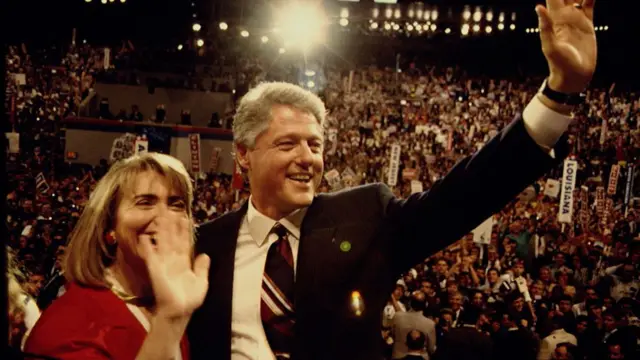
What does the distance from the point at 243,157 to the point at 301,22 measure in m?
23.3

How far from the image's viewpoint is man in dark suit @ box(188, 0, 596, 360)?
1663 millimetres

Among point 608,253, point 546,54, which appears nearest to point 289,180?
point 546,54

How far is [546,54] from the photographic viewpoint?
1566 millimetres

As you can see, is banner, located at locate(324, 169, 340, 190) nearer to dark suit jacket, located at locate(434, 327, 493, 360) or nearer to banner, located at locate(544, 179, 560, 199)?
banner, located at locate(544, 179, 560, 199)

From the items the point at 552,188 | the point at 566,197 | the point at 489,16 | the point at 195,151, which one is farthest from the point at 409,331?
the point at 489,16

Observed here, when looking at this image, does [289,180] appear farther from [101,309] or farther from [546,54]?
[546,54]

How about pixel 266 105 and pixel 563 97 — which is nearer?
pixel 563 97

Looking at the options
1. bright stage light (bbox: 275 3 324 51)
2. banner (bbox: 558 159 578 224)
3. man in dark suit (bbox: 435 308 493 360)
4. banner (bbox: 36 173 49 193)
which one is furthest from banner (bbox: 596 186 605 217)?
bright stage light (bbox: 275 3 324 51)

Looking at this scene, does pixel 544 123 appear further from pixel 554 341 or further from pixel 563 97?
pixel 554 341

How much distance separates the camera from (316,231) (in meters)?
1.99

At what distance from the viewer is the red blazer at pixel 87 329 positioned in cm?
158

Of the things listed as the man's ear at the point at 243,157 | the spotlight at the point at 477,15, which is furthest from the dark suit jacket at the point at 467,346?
the spotlight at the point at 477,15

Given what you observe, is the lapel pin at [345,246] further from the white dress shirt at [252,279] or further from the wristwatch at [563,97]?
the wristwatch at [563,97]

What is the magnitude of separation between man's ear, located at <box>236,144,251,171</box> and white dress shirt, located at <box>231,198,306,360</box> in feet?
0.47
